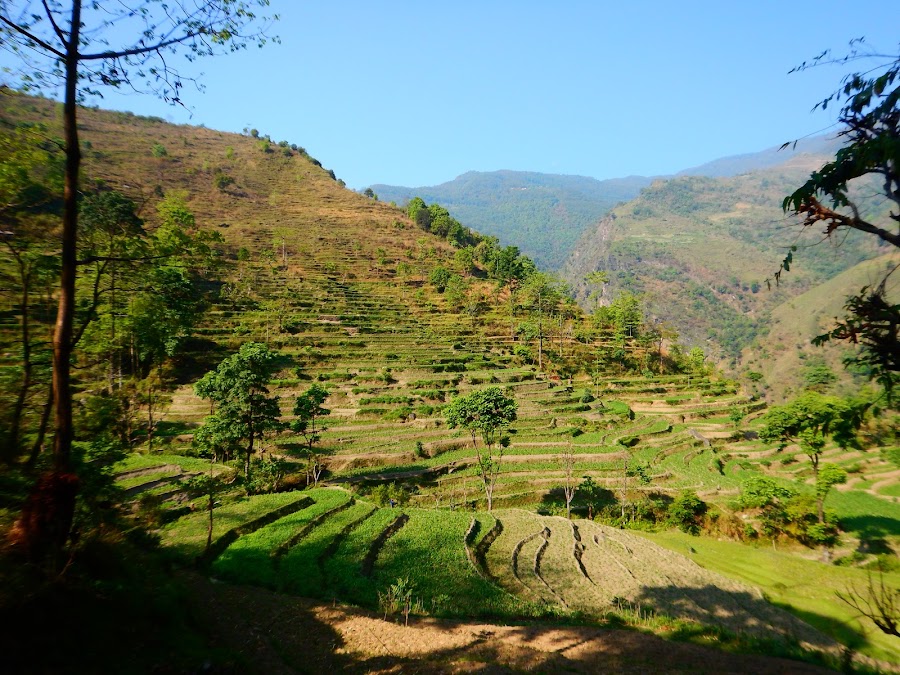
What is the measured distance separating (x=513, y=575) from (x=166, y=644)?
14.6 m

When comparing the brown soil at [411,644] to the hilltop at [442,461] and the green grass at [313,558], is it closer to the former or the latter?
the green grass at [313,558]

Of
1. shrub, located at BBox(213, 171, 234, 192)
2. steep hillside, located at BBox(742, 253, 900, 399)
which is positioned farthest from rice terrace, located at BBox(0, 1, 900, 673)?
steep hillside, located at BBox(742, 253, 900, 399)

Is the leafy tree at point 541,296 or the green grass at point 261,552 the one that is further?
the leafy tree at point 541,296

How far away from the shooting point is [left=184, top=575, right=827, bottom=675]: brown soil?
999cm

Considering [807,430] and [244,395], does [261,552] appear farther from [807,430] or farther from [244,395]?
[807,430]

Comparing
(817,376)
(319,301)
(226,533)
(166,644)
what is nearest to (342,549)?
(226,533)

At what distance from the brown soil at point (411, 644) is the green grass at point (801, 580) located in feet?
23.1

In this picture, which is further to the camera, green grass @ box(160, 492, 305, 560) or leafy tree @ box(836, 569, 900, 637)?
green grass @ box(160, 492, 305, 560)

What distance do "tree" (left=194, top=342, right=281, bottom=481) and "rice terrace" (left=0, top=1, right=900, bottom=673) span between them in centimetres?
15

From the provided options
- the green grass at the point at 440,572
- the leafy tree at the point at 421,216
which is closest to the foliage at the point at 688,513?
the green grass at the point at 440,572

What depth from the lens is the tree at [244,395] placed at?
82.1 ft

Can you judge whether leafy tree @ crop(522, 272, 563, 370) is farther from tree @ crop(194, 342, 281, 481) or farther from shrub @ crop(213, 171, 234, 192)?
shrub @ crop(213, 171, 234, 192)

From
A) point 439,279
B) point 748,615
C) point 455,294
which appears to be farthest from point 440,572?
point 439,279

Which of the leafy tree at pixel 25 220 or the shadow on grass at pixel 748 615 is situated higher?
the leafy tree at pixel 25 220
